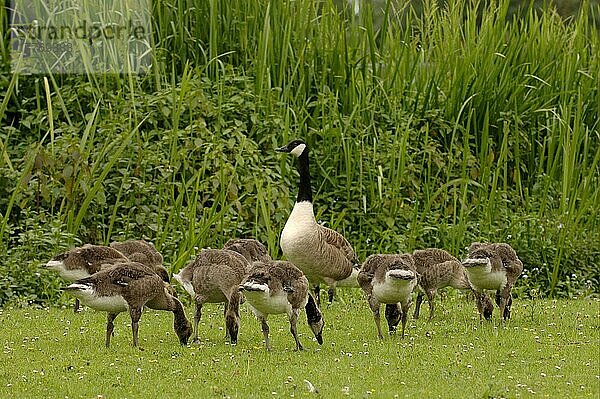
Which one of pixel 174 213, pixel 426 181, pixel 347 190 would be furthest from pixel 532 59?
pixel 174 213

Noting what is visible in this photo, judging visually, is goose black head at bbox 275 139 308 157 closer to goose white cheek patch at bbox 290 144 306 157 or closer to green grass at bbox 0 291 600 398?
goose white cheek patch at bbox 290 144 306 157

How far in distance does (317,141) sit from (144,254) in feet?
17.1

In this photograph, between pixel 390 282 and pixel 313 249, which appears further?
pixel 313 249

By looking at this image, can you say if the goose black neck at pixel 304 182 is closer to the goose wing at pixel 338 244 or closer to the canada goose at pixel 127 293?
the goose wing at pixel 338 244

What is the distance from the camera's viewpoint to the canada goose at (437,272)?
37.6 ft

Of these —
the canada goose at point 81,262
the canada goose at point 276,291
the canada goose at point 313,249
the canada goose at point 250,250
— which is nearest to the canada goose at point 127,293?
the canada goose at point 276,291

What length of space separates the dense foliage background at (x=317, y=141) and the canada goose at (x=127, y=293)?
300cm

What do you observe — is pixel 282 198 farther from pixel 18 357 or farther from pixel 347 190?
pixel 18 357

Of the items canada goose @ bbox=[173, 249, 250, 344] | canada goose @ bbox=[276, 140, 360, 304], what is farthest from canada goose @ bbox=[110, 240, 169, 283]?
canada goose @ bbox=[276, 140, 360, 304]

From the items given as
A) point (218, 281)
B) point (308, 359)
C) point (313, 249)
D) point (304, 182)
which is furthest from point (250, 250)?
point (308, 359)

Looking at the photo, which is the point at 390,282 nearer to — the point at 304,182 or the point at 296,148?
the point at 304,182

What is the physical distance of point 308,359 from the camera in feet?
31.0

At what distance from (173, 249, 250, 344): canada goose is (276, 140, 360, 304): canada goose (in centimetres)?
157

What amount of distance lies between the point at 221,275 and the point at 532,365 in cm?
302
